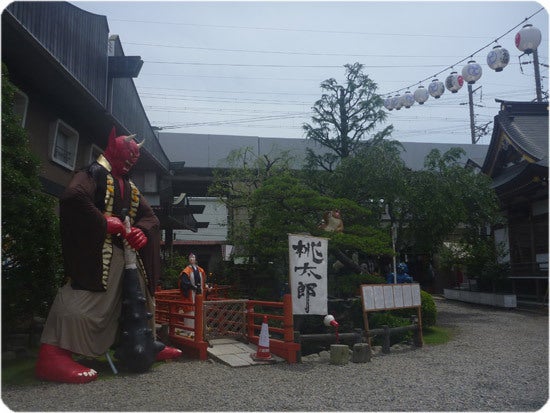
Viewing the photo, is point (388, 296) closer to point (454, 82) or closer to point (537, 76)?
point (454, 82)

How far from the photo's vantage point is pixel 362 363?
7.62 meters

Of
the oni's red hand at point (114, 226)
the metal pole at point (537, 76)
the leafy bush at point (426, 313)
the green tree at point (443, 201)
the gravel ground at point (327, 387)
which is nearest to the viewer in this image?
the gravel ground at point (327, 387)

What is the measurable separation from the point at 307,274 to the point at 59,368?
13.1 feet

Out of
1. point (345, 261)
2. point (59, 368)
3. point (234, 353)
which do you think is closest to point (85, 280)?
point (59, 368)

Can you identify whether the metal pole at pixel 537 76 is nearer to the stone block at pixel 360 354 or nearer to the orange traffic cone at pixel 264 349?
the stone block at pixel 360 354

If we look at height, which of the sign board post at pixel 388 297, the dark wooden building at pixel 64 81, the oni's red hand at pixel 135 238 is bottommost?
the sign board post at pixel 388 297

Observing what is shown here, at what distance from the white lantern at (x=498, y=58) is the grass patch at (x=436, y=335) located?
22.4 ft

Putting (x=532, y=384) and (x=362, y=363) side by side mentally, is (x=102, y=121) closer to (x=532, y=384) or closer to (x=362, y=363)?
(x=362, y=363)

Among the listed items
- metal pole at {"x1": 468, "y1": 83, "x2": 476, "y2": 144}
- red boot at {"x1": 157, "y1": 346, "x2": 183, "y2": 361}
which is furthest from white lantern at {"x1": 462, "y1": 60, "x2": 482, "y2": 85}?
metal pole at {"x1": 468, "y1": 83, "x2": 476, "y2": 144}

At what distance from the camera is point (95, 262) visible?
6.11m

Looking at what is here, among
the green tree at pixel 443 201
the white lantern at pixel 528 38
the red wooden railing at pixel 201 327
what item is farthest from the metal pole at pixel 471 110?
the red wooden railing at pixel 201 327

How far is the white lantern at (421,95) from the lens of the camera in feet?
48.7

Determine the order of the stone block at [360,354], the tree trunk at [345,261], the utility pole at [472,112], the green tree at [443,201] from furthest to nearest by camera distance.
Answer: the utility pole at [472,112] < the green tree at [443,201] < the tree trunk at [345,261] < the stone block at [360,354]

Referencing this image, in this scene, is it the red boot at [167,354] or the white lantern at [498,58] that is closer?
the red boot at [167,354]
